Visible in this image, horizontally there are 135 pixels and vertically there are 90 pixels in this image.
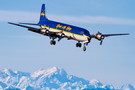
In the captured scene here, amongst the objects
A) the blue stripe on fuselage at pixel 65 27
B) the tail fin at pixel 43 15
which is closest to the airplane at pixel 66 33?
the blue stripe on fuselage at pixel 65 27

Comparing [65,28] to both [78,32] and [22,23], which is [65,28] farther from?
[22,23]

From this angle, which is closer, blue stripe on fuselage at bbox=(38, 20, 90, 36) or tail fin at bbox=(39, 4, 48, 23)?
blue stripe on fuselage at bbox=(38, 20, 90, 36)

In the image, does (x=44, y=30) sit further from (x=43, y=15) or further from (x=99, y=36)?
(x=43, y=15)

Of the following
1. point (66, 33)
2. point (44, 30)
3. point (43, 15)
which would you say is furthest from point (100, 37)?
point (43, 15)

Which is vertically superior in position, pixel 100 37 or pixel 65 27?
pixel 65 27

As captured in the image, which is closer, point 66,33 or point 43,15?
point 66,33

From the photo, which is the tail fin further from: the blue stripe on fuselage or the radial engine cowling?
the radial engine cowling

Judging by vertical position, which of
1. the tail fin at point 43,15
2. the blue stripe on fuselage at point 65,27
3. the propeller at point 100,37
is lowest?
the propeller at point 100,37

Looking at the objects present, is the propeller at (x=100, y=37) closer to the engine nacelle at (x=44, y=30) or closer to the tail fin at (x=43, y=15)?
the engine nacelle at (x=44, y=30)

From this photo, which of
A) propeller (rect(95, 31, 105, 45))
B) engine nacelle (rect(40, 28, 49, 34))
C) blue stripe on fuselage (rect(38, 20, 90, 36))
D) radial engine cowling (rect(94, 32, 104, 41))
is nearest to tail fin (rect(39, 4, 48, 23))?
blue stripe on fuselage (rect(38, 20, 90, 36))

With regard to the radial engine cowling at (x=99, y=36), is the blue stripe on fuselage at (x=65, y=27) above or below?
above

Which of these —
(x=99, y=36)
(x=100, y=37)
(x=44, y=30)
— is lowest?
(x=100, y=37)

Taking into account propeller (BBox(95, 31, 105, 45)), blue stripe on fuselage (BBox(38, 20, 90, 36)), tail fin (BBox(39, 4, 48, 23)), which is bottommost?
propeller (BBox(95, 31, 105, 45))

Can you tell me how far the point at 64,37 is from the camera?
→ 104188mm
